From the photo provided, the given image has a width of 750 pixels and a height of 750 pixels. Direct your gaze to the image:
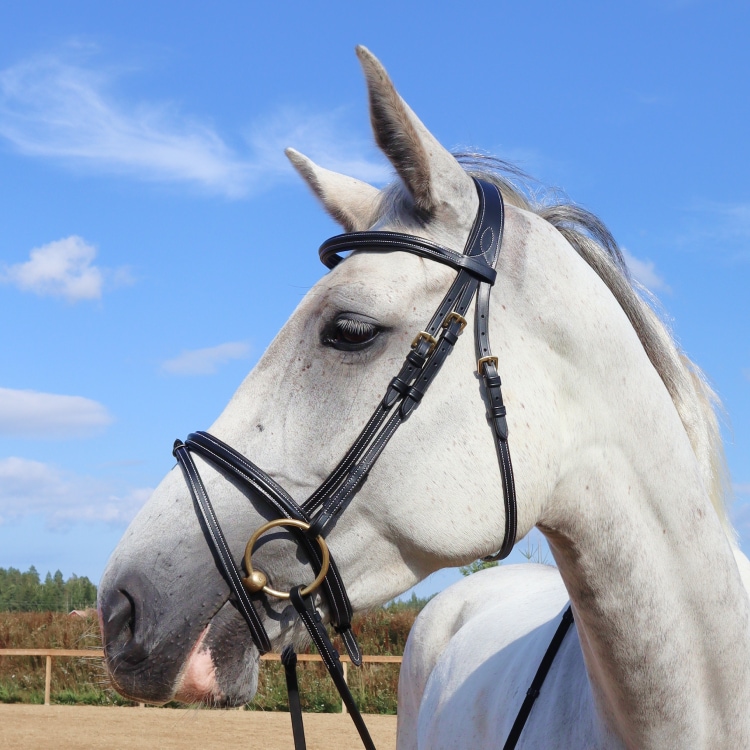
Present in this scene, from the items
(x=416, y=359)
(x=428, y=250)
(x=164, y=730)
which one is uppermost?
(x=428, y=250)

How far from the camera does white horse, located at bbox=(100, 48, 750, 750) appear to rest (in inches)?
70.9

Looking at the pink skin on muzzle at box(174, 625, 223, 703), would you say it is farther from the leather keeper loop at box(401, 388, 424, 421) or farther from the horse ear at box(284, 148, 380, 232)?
the horse ear at box(284, 148, 380, 232)

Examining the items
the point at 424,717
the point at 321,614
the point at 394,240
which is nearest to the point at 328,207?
the point at 394,240

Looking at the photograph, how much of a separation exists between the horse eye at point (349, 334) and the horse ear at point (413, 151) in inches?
15.0

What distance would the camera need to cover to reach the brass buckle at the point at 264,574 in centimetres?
180

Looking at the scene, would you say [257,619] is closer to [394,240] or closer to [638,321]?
[394,240]

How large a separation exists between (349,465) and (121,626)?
0.62m

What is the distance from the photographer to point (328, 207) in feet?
8.27

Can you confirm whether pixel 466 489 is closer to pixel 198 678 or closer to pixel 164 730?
pixel 198 678

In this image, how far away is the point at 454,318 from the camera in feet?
6.40

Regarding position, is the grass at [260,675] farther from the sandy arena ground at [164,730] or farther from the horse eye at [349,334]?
the horse eye at [349,334]

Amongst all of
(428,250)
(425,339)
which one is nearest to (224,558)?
(425,339)

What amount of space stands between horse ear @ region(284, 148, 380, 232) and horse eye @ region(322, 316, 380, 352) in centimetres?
56

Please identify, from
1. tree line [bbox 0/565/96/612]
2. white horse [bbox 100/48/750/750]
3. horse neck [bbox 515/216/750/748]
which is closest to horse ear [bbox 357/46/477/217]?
white horse [bbox 100/48/750/750]
